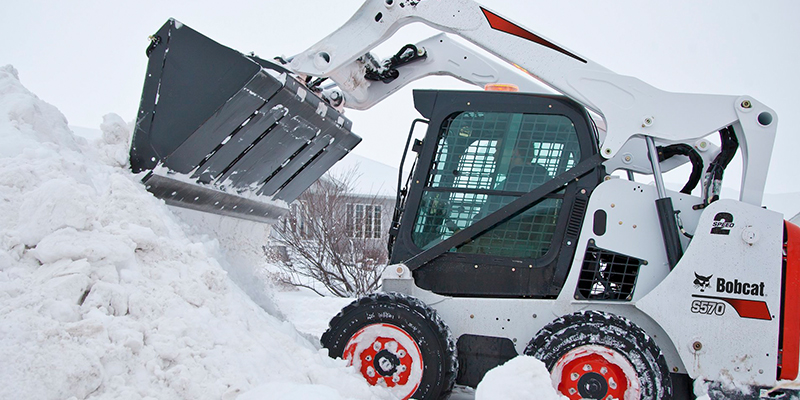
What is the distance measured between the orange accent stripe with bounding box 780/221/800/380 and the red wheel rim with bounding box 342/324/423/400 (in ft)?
6.79

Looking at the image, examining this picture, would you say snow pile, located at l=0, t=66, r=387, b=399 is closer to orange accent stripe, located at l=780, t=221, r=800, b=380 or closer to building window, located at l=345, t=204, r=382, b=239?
orange accent stripe, located at l=780, t=221, r=800, b=380

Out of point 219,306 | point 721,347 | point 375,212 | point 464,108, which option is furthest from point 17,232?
point 375,212

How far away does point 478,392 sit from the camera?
2.93 m

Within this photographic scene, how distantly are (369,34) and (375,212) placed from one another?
314 inches

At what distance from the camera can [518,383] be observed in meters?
2.84

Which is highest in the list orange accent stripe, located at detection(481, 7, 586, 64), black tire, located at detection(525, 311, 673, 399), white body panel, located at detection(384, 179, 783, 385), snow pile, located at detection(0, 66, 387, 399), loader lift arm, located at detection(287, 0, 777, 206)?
orange accent stripe, located at detection(481, 7, 586, 64)

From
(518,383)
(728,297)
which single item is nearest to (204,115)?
(518,383)

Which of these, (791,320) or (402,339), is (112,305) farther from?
(791,320)

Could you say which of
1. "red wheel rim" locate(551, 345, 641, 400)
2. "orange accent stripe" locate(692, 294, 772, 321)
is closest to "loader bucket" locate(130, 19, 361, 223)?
"red wheel rim" locate(551, 345, 641, 400)

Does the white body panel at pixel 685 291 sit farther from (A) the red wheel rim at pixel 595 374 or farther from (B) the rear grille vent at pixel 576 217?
(A) the red wheel rim at pixel 595 374

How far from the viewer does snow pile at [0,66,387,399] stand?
8.49ft

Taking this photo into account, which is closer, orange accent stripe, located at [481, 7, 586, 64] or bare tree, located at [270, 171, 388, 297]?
Answer: orange accent stripe, located at [481, 7, 586, 64]

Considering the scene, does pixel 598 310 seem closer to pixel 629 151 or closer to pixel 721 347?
pixel 721 347

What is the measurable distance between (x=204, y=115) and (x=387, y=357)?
6.59 feet
